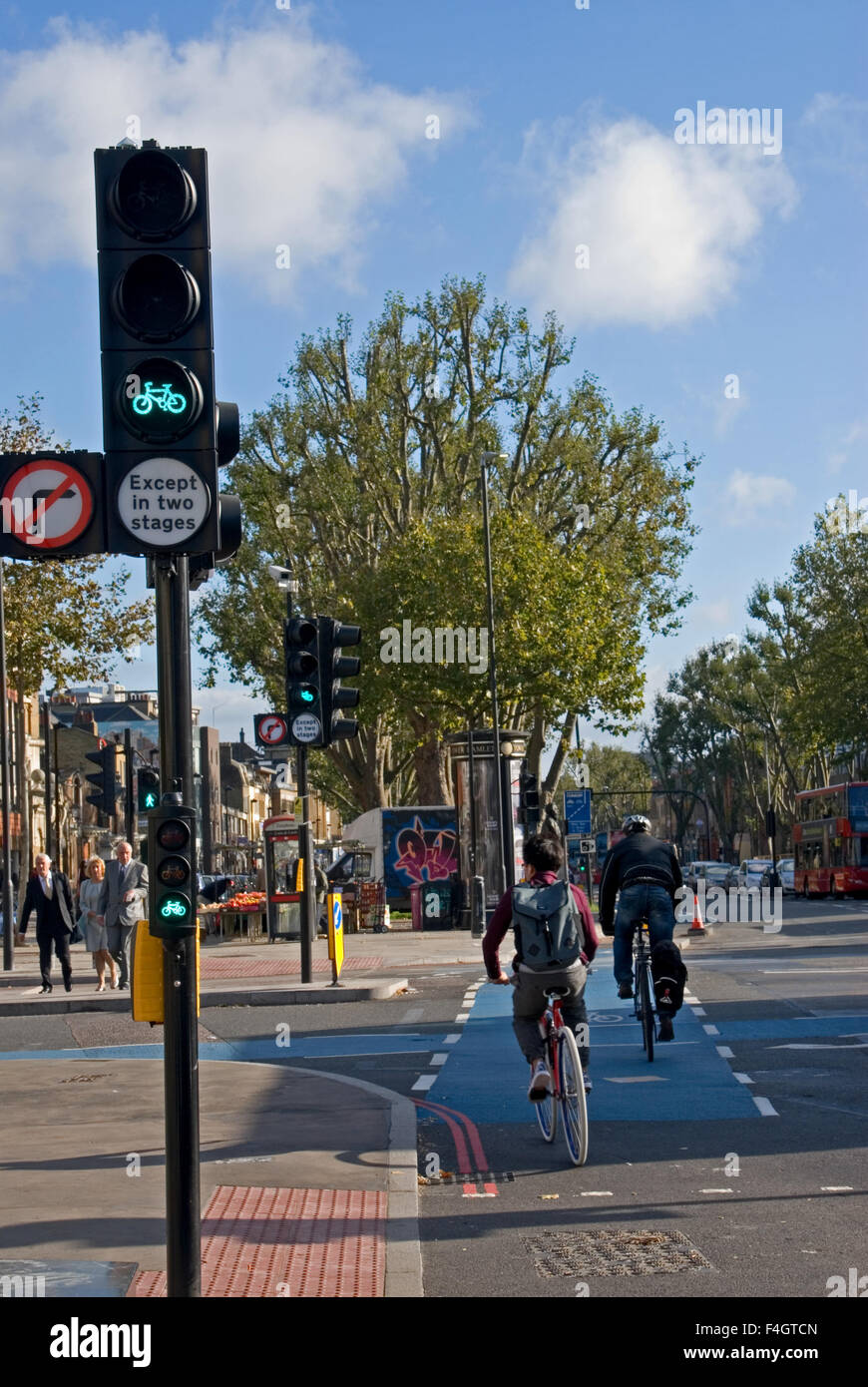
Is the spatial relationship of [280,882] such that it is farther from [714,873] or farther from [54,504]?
[714,873]

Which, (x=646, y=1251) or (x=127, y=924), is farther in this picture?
(x=127, y=924)

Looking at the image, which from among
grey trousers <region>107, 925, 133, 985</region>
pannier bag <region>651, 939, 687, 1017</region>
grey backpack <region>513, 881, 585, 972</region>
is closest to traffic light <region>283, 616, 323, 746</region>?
grey trousers <region>107, 925, 133, 985</region>

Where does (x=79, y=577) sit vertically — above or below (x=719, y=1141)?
above

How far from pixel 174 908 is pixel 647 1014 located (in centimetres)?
780

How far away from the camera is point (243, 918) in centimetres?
3584

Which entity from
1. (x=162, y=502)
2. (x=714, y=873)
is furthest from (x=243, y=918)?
(x=714, y=873)

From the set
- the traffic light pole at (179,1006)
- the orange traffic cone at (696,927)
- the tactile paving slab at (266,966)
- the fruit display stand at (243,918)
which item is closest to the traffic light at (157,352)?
the traffic light pole at (179,1006)

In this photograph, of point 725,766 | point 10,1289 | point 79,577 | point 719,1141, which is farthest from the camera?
point 725,766

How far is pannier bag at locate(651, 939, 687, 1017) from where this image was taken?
12312 millimetres
